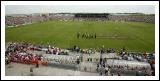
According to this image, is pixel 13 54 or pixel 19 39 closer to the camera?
pixel 13 54

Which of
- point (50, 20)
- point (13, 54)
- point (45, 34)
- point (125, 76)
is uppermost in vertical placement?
point (50, 20)

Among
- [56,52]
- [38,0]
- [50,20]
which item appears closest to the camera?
[38,0]

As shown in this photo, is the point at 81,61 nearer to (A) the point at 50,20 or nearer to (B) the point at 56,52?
(B) the point at 56,52

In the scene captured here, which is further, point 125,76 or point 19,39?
point 19,39

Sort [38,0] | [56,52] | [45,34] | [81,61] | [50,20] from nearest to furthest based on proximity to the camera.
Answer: [38,0] → [81,61] → [56,52] → [45,34] → [50,20]

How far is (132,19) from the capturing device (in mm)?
45281

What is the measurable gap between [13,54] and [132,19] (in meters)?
30.2

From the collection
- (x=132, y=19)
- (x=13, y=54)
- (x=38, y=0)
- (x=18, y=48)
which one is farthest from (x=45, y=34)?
(x=132, y=19)

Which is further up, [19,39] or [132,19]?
[132,19]

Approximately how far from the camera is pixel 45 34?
28.8m

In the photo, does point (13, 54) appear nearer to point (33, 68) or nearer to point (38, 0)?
point (33, 68)

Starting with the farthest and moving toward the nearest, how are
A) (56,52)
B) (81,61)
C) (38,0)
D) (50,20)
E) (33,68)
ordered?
(50,20), (56,52), (81,61), (33,68), (38,0)

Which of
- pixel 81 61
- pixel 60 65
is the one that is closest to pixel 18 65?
pixel 60 65

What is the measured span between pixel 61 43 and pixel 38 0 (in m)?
9.09
